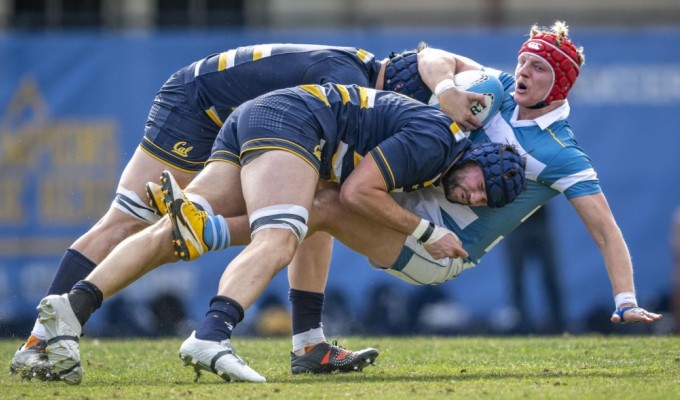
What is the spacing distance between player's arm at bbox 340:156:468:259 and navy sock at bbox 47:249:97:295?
142 centimetres

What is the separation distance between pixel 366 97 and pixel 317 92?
23 cm

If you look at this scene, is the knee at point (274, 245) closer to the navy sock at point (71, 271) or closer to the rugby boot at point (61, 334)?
the rugby boot at point (61, 334)

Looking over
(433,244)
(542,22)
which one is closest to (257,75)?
(433,244)

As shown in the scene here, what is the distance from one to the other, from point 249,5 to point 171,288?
4.12m

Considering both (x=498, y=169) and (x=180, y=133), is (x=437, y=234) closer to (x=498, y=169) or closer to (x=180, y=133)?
(x=498, y=169)

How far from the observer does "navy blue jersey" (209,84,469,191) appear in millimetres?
5723

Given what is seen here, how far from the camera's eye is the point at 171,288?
11.4 metres

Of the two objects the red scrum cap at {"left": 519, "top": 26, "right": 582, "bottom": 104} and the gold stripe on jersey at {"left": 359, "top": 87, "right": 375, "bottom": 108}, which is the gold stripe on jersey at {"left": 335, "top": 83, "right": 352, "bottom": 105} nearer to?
the gold stripe on jersey at {"left": 359, "top": 87, "right": 375, "bottom": 108}

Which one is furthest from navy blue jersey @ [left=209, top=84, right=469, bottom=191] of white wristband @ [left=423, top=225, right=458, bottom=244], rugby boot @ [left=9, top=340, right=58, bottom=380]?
rugby boot @ [left=9, top=340, right=58, bottom=380]

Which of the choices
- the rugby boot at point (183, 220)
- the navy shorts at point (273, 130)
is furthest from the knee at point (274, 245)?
the navy shorts at point (273, 130)

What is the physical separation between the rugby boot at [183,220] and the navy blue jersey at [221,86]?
1.14 metres

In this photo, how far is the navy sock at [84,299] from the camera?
5512mm

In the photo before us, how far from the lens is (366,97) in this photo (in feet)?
19.7

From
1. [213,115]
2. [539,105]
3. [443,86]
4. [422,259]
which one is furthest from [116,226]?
[539,105]
